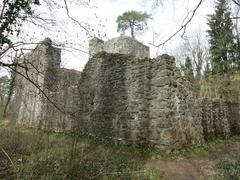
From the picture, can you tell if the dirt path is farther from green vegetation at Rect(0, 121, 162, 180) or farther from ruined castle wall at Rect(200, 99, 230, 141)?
Result: ruined castle wall at Rect(200, 99, 230, 141)

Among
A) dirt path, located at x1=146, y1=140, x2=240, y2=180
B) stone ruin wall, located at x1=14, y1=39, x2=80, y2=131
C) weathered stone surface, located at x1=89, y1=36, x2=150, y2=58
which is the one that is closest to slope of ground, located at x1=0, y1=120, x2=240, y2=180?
dirt path, located at x1=146, y1=140, x2=240, y2=180

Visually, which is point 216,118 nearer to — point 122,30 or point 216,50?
point 216,50

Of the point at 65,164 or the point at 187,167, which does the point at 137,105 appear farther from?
the point at 65,164

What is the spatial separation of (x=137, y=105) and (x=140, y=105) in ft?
0.47

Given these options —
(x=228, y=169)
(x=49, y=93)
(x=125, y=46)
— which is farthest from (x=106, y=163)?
(x=125, y=46)

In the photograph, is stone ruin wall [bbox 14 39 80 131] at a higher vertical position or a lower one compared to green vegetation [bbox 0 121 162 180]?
higher

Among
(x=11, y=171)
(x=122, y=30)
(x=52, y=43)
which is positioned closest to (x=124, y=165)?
(x=11, y=171)

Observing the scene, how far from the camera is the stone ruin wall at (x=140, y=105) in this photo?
8.11 metres

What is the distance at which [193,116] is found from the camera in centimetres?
954

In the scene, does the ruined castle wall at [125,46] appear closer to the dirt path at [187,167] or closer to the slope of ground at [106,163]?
the slope of ground at [106,163]

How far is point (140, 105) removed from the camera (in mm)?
A: 8734

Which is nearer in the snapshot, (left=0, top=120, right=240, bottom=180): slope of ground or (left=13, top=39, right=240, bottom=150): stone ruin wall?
(left=0, top=120, right=240, bottom=180): slope of ground

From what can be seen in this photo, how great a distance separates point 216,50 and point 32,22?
79.6 feet

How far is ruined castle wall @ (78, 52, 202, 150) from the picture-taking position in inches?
319
